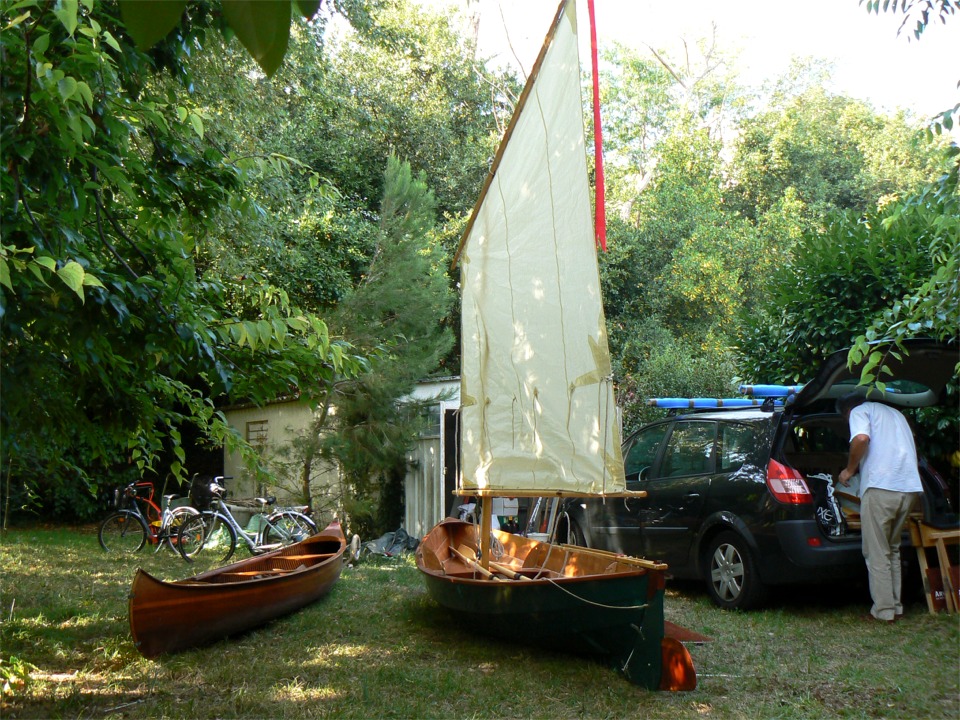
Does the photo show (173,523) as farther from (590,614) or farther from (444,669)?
(590,614)

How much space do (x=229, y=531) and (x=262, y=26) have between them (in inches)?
433

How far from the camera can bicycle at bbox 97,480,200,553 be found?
11695mm

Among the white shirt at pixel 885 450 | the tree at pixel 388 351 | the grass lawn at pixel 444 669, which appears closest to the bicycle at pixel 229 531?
the tree at pixel 388 351

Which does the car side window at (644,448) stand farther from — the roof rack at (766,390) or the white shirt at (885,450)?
the white shirt at (885,450)

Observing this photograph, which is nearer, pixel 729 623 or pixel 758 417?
pixel 729 623

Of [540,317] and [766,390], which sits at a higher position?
[540,317]

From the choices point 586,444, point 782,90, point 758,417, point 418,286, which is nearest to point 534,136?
point 586,444

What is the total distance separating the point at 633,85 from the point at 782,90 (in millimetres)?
5721

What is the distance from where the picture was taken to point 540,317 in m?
6.23

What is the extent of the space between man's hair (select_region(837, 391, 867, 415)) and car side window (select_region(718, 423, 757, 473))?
2.47 ft

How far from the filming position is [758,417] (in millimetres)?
7156

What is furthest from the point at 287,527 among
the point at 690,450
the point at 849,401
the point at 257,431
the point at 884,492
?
the point at 884,492

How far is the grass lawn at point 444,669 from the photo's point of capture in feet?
15.1

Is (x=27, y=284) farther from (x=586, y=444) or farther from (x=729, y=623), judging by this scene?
(x=729, y=623)
